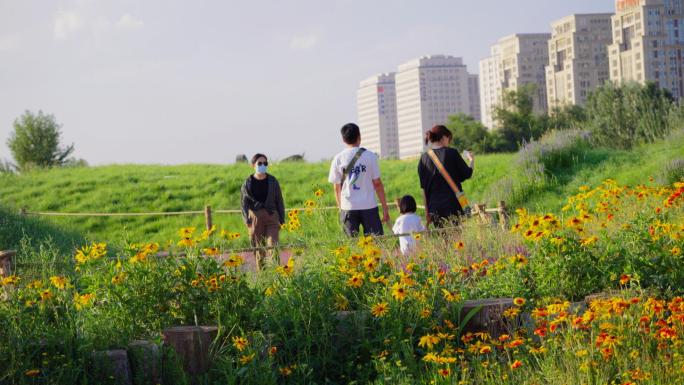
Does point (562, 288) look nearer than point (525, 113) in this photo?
Yes

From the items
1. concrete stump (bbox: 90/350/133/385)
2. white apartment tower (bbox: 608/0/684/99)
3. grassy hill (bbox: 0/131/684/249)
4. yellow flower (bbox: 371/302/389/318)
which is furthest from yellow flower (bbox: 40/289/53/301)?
white apartment tower (bbox: 608/0/684/99)

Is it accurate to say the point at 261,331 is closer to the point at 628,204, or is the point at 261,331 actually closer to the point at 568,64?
the point at 628,204

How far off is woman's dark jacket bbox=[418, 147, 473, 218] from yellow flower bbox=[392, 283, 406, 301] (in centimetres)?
345

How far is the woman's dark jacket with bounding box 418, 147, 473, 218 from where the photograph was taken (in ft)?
27.5

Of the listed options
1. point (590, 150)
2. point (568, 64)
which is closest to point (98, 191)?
point (590, 150)

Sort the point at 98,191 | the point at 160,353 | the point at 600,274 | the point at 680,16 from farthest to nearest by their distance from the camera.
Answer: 1. the point at 680,16
2. the point at 98,191
3. the point at 600,274
4. the point at 160,353

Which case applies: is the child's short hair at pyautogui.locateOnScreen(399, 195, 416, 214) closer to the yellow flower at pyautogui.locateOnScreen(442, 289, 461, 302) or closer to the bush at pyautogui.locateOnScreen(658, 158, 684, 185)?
the yellow flower at pyautogui.locateOnScreen(442, 289, 461, 302)

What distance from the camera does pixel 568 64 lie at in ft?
545

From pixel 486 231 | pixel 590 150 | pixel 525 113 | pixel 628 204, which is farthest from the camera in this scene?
pixel 525 113

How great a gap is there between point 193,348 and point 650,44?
160 metres

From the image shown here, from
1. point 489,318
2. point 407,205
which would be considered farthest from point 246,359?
point 407,205

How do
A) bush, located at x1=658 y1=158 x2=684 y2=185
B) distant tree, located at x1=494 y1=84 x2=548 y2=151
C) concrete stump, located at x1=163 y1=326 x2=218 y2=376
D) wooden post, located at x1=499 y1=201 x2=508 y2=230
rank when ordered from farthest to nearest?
distant tree, located at x1=494 y1=84 x2=548 y2=151
bush, located at x1=658 y1=158 x2=684 y2=185
wooden post, located at x1=499 y1=201 x2=508 y2=230
concrete stump, located at x1=163 y1=326 x2=218 y2=376

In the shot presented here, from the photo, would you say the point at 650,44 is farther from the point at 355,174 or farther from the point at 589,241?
the point at 589,241

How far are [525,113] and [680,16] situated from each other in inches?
3317
